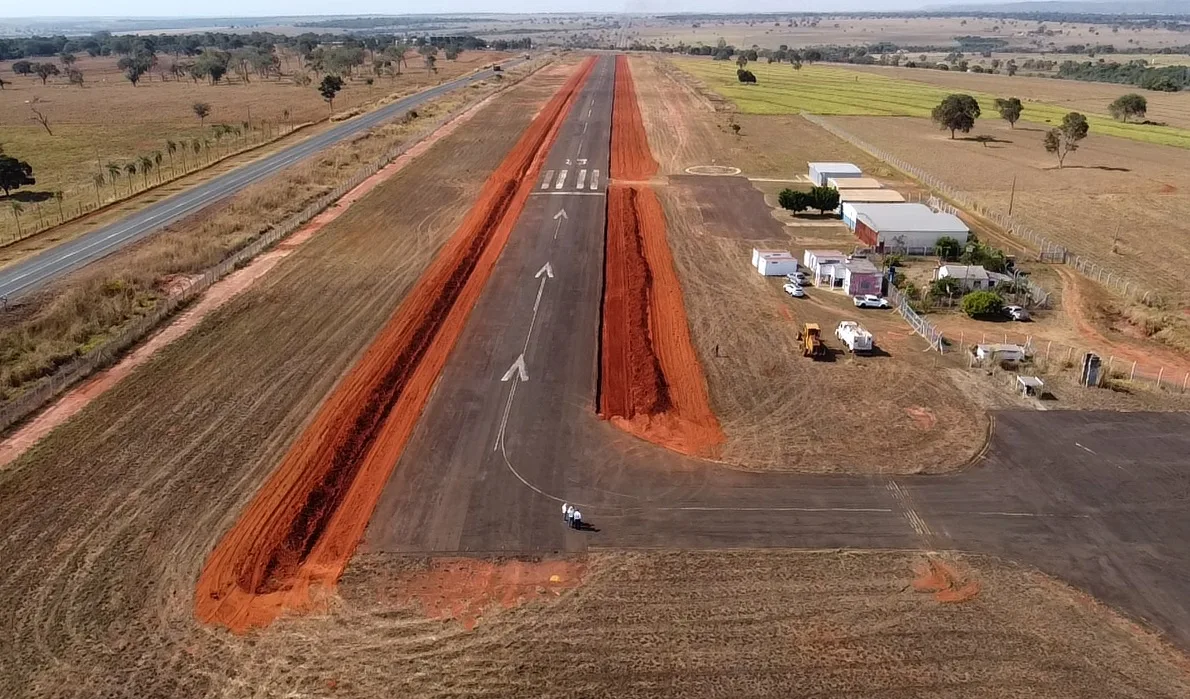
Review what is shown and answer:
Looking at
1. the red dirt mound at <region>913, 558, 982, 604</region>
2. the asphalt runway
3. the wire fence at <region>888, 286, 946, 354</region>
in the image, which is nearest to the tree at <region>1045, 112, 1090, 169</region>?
the wire fence at <region>888, 286, 946, 354</region>

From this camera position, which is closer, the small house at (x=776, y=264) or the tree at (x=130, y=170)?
the small house at (x=776, y=264)

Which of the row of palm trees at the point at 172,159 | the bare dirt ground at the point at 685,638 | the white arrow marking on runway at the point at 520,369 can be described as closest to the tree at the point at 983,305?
the bare dirt ground at the point at 685,638

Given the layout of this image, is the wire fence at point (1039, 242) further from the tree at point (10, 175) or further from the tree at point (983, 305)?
the tree at point (10, 175)

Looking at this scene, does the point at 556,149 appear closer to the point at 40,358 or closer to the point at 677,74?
the point at 40,358

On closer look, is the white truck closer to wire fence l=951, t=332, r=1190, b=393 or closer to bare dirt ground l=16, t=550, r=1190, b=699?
wire fence l=951, t=332, r=1190, b=393

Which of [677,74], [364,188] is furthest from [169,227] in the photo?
[677,74]
